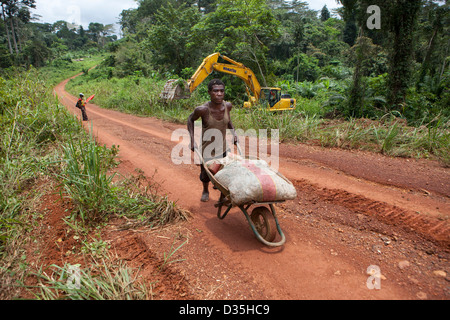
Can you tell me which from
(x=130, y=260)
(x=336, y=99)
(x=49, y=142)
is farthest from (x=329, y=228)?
(x=336, y=99)

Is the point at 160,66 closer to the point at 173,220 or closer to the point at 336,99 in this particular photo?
the point at 336,99

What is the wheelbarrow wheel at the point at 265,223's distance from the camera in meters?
2.89

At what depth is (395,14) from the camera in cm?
965

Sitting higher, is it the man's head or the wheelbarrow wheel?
the man's head

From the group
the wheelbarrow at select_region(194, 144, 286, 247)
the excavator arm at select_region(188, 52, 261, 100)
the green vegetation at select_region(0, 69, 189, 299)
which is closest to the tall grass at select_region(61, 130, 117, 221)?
the green vegetation at select_region(0, 69, 189, 299)

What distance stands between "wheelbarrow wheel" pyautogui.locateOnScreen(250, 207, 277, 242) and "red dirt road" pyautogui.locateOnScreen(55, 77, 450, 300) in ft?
0.49

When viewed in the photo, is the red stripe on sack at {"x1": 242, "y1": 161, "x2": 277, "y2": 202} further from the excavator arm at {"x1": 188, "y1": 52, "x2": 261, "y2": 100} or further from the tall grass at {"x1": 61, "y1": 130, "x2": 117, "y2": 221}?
the excavator arm at {"x1": 188, "y1": 52, "x2": 261, "y2": 100}

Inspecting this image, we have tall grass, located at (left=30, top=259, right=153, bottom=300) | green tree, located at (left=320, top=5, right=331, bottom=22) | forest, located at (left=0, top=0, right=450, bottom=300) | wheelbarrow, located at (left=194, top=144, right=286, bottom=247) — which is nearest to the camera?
tall grass, located at (left=30, top=259, right=153, bottom=300)

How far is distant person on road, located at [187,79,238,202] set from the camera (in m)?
3.52

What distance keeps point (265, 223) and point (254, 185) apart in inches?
20.8

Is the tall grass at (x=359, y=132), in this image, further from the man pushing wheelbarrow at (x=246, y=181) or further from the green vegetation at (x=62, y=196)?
the green vegetation at (x=62, y=196)

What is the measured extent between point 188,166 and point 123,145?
273 cm

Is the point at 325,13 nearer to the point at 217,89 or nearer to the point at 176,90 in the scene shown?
the point at 176,90

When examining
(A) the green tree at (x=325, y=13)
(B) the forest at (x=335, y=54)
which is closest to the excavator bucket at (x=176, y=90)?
(B) the forest at (x=335, y=54)
